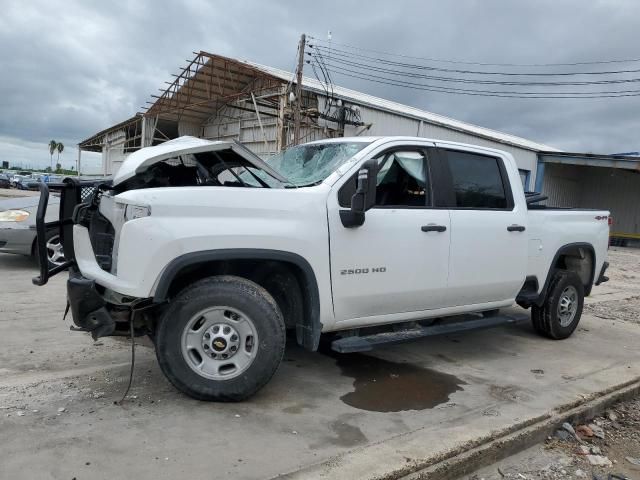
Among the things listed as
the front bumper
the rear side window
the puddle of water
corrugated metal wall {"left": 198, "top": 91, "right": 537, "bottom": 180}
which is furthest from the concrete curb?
corrugated metal wall {"left": 198, "top": 91, "right": 537, "bottom": 180}

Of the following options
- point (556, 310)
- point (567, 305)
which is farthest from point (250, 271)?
point (567, 305)

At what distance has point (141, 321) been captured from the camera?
368 centimetres

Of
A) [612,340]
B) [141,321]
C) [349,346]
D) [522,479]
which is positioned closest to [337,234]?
[349,346]

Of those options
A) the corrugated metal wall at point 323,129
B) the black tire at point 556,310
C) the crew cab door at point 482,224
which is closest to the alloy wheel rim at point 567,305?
the black tire at point 556,310

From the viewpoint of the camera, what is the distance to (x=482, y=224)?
4754 mm

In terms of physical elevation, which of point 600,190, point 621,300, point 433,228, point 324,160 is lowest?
point 621,300

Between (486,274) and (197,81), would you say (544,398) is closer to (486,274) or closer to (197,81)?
(486,274)

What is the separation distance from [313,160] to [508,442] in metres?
2.70

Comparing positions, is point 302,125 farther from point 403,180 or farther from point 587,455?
point 587,455

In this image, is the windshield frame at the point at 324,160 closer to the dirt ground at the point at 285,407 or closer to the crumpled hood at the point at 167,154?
the crumpled hood at the point at 167,154

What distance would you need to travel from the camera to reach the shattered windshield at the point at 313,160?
426 centimetres

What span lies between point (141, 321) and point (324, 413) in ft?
4.65

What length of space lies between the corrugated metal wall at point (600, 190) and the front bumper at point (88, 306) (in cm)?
2821

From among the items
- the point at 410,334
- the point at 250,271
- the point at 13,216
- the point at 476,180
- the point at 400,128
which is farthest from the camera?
the point at 400,128
